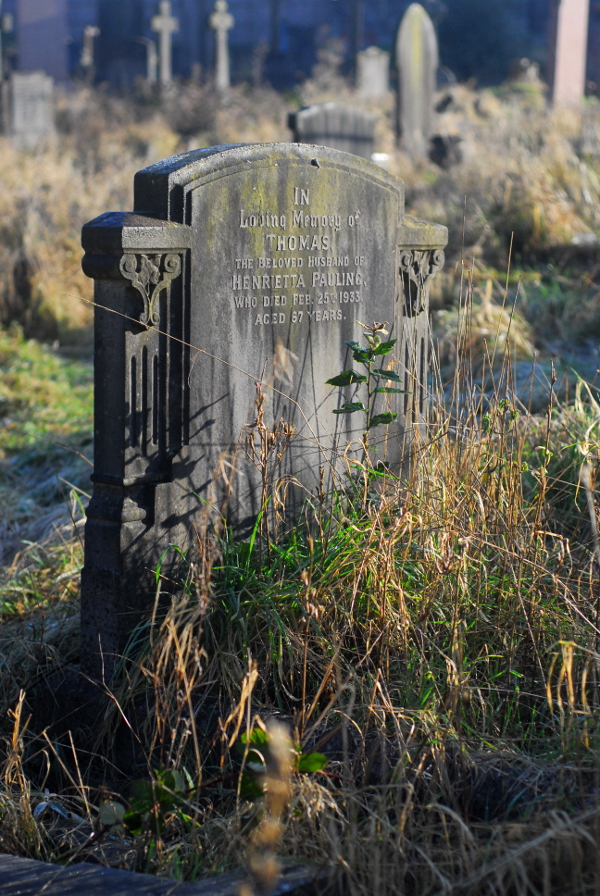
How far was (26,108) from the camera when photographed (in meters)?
15.9

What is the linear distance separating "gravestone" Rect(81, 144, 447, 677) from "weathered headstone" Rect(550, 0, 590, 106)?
1472 cm

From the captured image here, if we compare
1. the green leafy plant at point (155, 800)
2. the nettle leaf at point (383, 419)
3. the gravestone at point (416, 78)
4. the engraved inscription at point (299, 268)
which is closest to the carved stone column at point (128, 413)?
the engraved inscription at point (299, 268)

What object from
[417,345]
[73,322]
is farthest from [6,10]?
[417,345]

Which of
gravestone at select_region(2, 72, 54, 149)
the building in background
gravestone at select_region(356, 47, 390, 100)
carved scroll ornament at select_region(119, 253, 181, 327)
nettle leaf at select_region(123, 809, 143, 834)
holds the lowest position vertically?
nettle leaf at select_region(123, 809, 143, 834)

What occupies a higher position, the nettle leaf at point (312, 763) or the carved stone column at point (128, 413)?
the carved stone column at point (128, 413)

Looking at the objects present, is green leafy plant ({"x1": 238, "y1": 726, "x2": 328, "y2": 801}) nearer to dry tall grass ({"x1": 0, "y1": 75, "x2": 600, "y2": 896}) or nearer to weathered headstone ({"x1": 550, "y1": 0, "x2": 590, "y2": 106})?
dry tall grass ({"x1": 0, "y1": 75, "x2": 600, "y2": 896})

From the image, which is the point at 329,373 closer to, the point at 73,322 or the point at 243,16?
the point at 73,322

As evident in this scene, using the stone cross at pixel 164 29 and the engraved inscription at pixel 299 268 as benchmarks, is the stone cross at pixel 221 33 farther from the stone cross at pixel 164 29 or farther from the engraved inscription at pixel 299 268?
the engraved inscription at pixel 299 268

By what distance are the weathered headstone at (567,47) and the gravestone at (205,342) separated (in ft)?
48.3

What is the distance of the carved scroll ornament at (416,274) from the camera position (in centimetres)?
373

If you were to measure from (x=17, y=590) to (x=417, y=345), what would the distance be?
1.78 meters

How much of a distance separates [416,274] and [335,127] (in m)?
5.62

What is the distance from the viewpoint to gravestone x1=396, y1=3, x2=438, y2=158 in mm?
12398

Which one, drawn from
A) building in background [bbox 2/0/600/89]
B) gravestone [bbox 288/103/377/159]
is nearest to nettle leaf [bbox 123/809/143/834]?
gravestone [bbox 288/103/377/159]
